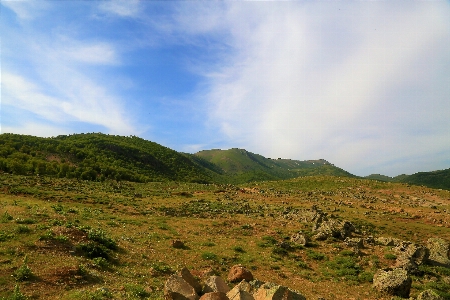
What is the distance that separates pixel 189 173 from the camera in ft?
414

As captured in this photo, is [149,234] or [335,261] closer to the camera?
[335,261]

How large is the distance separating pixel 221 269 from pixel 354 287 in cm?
943

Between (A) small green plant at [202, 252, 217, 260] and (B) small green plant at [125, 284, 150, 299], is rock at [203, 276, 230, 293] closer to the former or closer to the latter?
(B) small green plant at [125, 284, 150, 299]

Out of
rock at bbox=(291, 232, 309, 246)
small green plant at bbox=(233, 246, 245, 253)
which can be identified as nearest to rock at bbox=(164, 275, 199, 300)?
small green plant at bbox=(233, 246, 245, 253)

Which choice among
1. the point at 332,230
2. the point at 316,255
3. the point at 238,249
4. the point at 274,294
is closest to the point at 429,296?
the point at 316,255

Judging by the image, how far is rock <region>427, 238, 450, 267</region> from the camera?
73.7 feet

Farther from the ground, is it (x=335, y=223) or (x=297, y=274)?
(x=335, y=223)

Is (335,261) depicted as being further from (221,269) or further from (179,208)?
(179,208)

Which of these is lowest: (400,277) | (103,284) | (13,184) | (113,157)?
(400,277)

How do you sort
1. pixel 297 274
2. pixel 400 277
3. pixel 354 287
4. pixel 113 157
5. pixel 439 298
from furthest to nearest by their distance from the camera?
pixel 113 157
pixel 297 274
pixel 354 287
pixel 400 277
pixel 439 298

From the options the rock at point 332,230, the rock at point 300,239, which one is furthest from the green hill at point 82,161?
the rock at point 332,230

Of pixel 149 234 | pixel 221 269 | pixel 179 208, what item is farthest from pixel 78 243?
pixel 179 208

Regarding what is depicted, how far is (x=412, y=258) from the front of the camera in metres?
21.9

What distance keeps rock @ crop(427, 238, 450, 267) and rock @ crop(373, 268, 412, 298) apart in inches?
319
